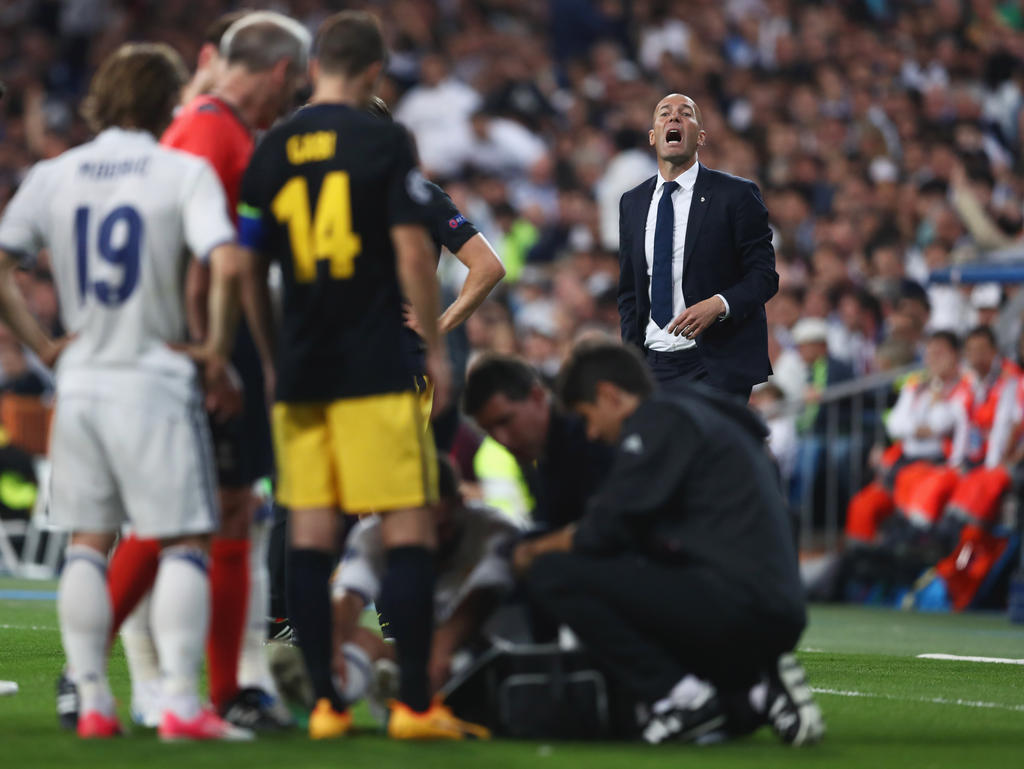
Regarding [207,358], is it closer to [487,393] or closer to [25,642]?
[487,393]

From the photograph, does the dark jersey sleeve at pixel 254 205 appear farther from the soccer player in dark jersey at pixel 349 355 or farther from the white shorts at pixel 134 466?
the white shorts at pixel 134 466

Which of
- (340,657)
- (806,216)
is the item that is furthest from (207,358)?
(806,216)

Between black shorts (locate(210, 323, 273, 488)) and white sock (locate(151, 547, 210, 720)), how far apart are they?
558 mm

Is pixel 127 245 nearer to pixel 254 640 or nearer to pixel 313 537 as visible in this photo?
pixel 313 537

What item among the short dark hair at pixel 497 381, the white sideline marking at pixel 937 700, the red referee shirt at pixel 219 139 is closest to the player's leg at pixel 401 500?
the short dark hair at pixel 497 381

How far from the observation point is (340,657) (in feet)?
17.0

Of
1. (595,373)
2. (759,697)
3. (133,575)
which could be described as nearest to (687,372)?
(595,373)

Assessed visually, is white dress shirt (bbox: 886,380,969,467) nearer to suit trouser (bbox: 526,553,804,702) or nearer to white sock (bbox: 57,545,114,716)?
suit trouser (bbox: 526,553,804,702)

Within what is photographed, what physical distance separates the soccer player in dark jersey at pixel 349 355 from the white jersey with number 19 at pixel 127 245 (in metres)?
0.24

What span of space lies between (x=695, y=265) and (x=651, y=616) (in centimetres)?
316

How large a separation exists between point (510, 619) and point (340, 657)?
0.55 m

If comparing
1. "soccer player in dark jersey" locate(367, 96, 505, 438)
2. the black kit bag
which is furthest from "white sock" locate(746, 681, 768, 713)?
"soccer player in dark jersey" locate(367, 96, 505, 438)

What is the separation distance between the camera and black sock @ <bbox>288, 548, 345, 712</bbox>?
496 centimetres

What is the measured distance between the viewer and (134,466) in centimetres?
482
